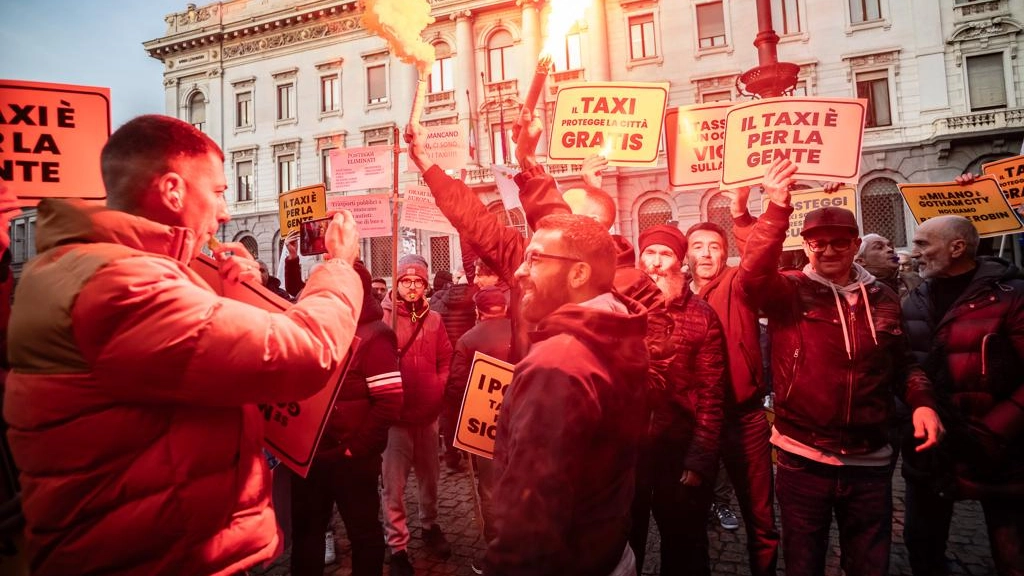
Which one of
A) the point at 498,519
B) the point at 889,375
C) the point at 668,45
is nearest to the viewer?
the point at 498,519

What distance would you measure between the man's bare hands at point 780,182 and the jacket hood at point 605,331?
148 centimetres

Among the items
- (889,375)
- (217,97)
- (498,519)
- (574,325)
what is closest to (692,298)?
(889,375)

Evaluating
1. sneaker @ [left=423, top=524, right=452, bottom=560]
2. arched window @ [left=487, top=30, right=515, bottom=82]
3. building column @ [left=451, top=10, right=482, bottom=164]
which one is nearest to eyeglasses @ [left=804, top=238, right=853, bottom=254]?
sneaker @ [left=423, top=524, right=452, bottom=560]

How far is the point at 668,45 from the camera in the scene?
21094mm

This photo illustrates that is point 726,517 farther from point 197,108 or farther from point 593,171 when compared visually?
point 197,108

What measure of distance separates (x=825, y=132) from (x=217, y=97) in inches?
1202

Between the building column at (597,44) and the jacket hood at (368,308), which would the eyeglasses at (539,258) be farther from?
the building column at (597,44)

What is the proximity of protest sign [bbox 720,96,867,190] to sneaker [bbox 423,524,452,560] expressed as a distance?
10.9ft

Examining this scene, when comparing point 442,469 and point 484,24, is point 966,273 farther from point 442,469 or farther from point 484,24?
point 484,24

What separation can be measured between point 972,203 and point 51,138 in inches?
309

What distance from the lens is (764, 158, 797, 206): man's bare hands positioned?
2646mm

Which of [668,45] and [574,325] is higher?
[668,45]

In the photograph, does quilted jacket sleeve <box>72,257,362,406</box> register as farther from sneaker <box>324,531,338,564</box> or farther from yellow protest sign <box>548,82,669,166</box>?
yellow protest sign <box>548,82,669,166</box>

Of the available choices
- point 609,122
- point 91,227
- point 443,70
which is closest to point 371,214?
point 609,122
